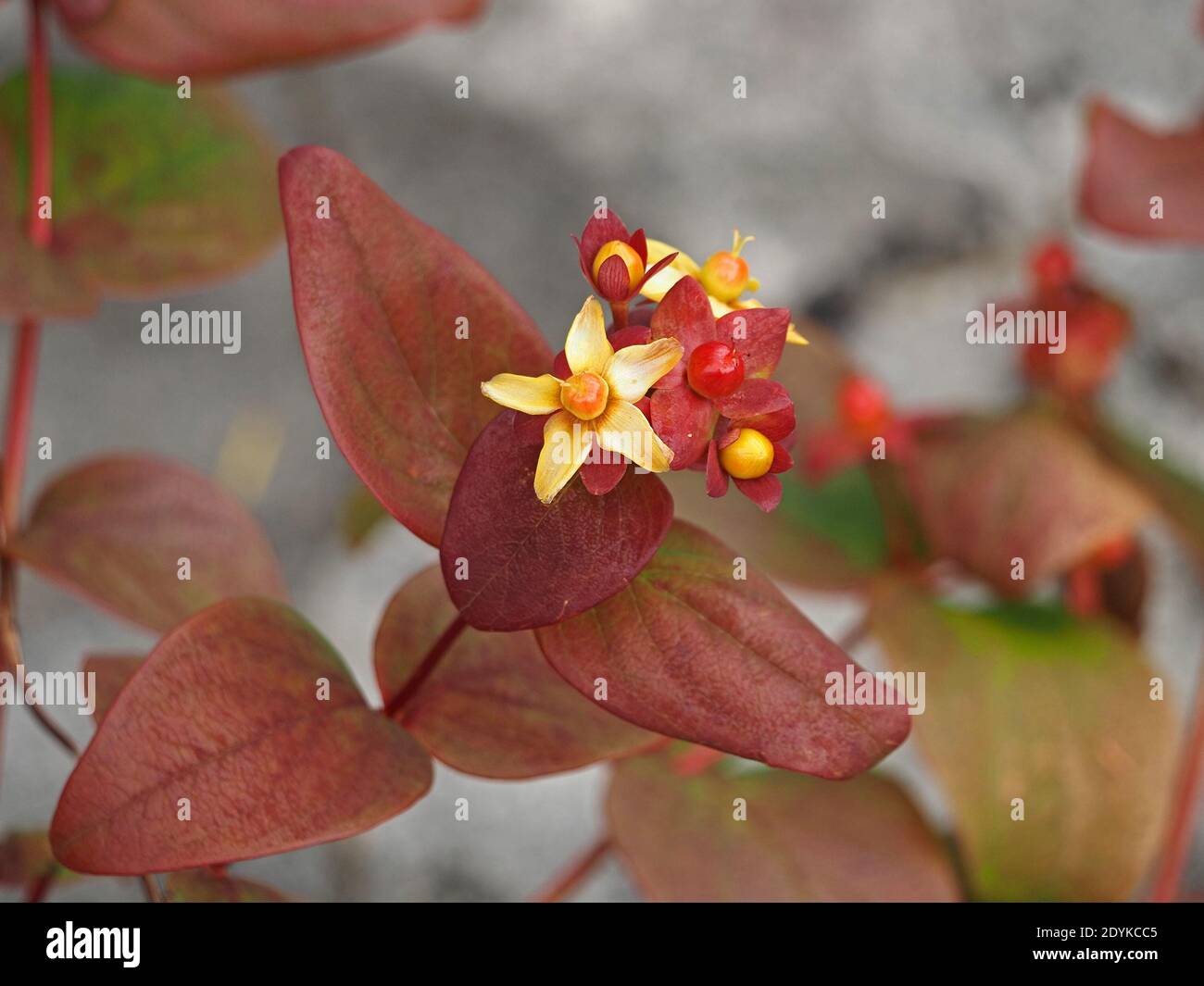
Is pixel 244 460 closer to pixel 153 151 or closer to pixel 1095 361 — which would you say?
pixel 153 151

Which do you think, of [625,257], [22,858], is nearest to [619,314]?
[625,257]

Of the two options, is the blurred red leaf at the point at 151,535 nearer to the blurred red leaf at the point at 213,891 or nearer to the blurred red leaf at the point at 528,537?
the blurred red leaf at the point at 213,891

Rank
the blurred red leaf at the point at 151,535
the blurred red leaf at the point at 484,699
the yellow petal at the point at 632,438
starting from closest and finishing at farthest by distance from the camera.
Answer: the yellow petal at the point at 632,438, the blurred red leaf at the point at 484,699, the blurred red leaf at the point at 151,535

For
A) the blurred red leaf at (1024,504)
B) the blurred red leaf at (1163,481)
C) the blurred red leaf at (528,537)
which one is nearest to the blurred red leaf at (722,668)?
the blurred red leaf at (528,537)

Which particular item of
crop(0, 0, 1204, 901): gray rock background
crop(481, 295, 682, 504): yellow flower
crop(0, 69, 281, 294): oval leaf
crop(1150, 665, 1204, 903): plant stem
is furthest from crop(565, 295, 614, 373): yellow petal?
crop(0, 0, 1204, 901): gray rock background

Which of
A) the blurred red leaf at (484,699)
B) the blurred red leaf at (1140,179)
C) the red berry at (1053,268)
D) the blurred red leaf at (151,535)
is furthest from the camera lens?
the red berry at (1053,268)

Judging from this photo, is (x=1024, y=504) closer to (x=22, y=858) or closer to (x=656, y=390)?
(x=656, y=390)
